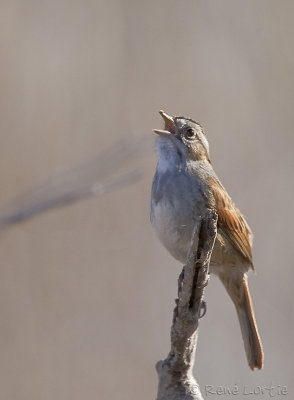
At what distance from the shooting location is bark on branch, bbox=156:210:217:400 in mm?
2619

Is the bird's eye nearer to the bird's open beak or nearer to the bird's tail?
the bird's open beak

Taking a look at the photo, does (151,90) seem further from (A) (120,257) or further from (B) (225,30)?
(A) (120,257)

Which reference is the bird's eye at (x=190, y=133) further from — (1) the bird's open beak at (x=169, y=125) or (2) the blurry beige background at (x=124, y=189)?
(2) the blurry beige background at (x=124, y=189)

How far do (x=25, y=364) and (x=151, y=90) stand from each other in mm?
1545

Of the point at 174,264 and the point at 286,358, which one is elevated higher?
the point at 174,264

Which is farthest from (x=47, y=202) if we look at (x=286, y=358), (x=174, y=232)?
(x=286, y=358)

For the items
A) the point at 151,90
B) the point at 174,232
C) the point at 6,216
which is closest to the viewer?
the point at 6,216

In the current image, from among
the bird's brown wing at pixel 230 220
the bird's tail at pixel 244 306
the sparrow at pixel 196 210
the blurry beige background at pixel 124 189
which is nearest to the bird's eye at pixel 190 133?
the sparrow at pixel 196 210

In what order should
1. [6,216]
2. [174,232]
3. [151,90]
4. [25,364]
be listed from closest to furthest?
[6,216] → [174,232] → [25,364] → [151,90]

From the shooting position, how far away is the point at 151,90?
14.9 ft

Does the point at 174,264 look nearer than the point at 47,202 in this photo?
No

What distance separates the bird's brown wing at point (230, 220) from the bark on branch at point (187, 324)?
0.54m

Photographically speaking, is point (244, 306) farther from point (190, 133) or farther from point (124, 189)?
point (124, 189)

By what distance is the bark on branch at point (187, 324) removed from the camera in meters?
2.62
